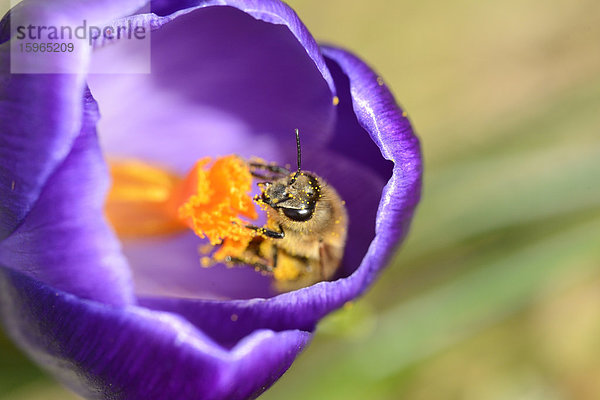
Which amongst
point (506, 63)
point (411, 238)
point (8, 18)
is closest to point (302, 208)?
point (8, 18)

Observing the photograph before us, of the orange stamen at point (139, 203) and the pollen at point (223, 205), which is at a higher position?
the pollen at point (223, 205)

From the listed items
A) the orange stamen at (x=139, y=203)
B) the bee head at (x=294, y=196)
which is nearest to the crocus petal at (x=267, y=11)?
the bee head at (x=294, y=196)

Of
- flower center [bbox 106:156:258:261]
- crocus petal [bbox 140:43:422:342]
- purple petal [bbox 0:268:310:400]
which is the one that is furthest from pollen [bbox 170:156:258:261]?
purple petal [bbox 0:268:310:400]

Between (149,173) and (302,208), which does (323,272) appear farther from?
(149,173)

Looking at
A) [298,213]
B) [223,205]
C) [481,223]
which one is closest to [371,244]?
[298,213]

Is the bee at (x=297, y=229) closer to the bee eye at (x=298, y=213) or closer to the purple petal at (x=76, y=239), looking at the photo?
the bee eye at (x=298, y=213)

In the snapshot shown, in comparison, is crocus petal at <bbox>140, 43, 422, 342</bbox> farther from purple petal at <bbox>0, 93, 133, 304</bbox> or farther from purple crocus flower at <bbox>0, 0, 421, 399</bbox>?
purple petal at <bbox>0, 93, 133, 304</bbox>
